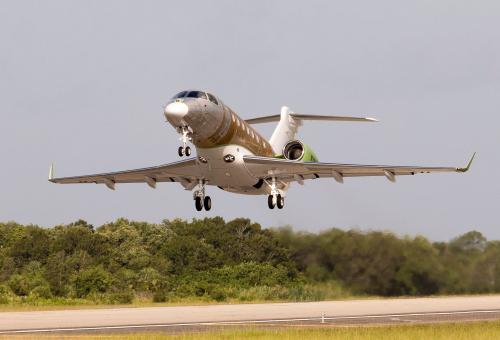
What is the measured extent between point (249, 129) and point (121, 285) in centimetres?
2765

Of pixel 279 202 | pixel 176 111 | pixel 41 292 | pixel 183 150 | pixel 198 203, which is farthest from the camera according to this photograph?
pixel 41 292

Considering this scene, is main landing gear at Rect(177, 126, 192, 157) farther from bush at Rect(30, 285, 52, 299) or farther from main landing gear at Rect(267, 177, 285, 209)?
bush at Rect(30, 285, 52, 299)

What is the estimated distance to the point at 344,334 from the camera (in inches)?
1252

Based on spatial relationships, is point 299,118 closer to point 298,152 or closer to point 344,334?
point 298,152

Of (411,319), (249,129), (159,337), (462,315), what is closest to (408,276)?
(411,319)

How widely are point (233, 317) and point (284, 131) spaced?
10915 millimetres

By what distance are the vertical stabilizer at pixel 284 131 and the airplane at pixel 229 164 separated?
2.4 inches

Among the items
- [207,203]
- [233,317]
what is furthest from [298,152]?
[233,317]

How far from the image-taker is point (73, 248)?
73000 millimetres

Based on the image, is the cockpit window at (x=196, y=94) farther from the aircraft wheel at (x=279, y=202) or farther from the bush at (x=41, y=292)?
the bush at (x=41, y=292)

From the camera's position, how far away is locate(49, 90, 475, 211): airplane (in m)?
34.6

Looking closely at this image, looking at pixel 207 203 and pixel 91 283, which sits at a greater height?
pixel 207 203

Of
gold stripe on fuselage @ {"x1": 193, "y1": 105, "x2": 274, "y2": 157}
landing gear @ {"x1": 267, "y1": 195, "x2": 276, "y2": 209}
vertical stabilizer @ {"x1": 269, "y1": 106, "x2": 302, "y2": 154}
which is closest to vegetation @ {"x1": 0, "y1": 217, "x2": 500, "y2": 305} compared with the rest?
landing gear @ {"x1": 267, "y1": 195, "x2": 276, "y2": 209}

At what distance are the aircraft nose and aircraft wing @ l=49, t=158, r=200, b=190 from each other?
5400mm
